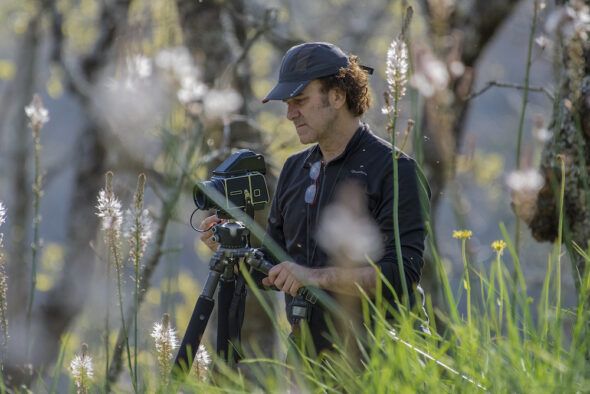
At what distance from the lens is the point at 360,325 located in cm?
304

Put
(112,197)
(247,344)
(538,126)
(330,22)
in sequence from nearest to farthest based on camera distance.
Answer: (112,197) < (538,126) < (247,344) < (330,22)

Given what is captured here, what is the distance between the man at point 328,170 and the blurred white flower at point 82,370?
25.8 inches

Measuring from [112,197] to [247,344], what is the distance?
4.87 m

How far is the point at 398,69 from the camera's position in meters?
2.21

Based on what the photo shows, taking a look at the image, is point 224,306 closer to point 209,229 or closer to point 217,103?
point 209,229

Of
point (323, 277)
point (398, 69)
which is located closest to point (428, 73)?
point (398, 69)

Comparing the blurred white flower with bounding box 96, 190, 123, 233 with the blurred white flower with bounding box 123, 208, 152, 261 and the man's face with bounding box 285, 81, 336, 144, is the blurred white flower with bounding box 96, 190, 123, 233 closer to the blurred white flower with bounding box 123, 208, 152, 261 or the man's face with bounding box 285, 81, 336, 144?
the blurred white flower with bounding box 123, 208, 152, 261

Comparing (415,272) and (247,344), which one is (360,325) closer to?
(415,272)

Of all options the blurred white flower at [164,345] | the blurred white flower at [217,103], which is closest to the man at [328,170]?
the blurred white flower at [164,345]

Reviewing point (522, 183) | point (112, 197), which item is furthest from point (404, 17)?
point (112, 197)

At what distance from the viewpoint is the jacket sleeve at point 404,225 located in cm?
309

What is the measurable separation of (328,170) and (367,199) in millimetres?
239

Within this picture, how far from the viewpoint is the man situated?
315 cm

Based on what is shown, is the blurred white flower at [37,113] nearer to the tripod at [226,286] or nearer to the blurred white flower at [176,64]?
the tripod at [226,286]
